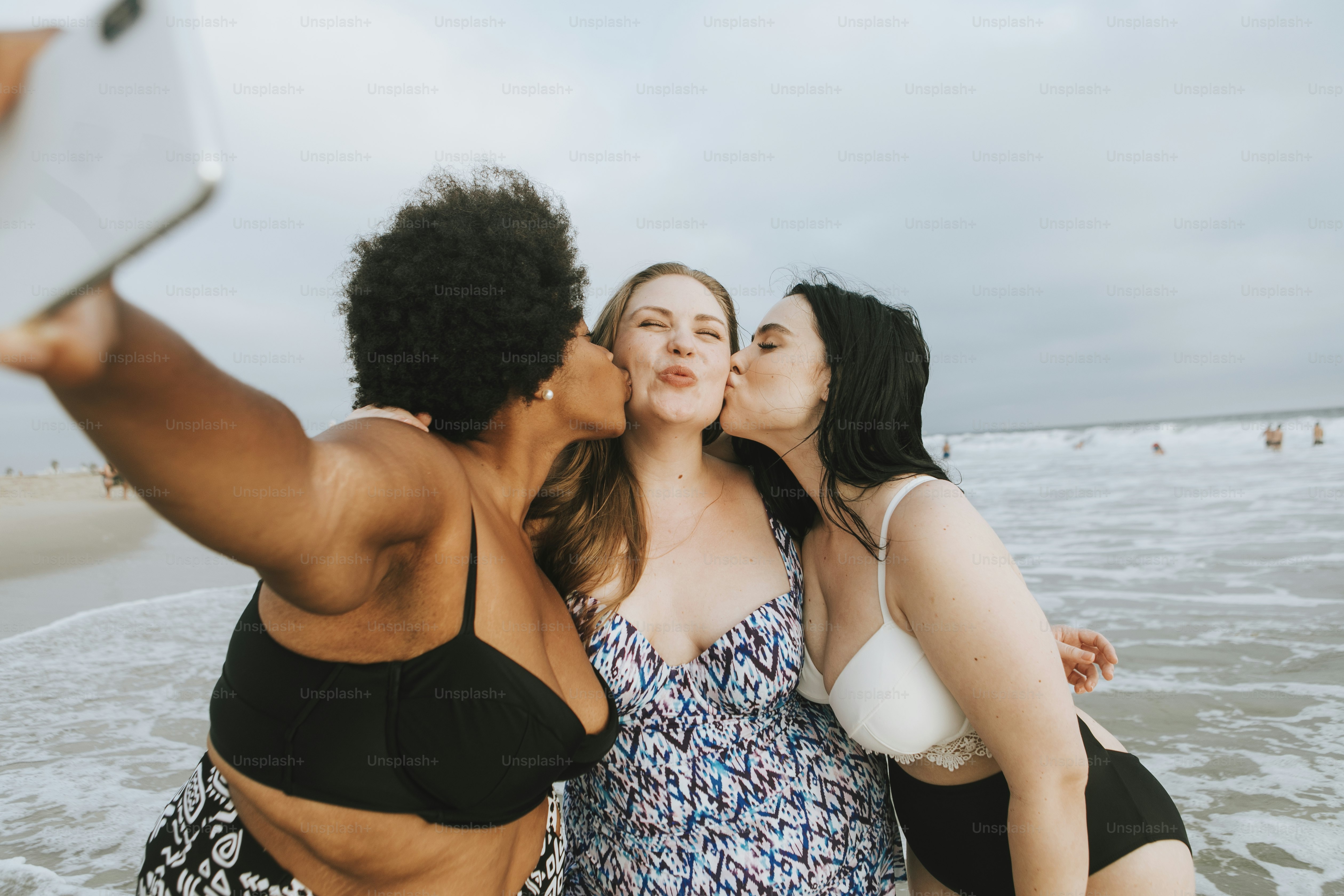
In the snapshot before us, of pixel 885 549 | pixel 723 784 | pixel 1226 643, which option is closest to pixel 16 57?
pixel 885 549

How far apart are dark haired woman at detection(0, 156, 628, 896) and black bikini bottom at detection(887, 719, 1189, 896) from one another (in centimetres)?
134

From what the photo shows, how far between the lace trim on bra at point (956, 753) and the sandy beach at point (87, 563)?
5.72 meters

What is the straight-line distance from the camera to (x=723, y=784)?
2686mm

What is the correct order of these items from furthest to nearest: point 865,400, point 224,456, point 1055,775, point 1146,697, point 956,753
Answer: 1. point 1146,697
2. point 865,400
3. point 956,753
4. point 1055,775
5. point 224,456

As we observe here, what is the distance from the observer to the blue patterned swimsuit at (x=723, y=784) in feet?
8.71

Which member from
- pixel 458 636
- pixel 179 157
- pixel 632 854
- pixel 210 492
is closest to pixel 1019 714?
pixel 632 854

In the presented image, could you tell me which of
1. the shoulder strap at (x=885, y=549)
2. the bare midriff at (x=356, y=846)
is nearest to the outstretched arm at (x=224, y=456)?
the bare midriff at (x=356, y=846)

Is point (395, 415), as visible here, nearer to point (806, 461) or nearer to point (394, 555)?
point (394, 555)

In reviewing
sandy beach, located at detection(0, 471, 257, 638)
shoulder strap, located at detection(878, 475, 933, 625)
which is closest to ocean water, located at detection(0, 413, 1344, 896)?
sandy beach, located at detection(0, 471, 257, 638)

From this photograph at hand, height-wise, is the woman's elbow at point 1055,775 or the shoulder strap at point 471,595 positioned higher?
the shoulder strap at point 471,595

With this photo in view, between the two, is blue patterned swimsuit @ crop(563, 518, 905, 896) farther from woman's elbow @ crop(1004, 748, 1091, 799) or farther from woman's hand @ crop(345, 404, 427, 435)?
woman's hand @ crop(345, 404, 427, 435)

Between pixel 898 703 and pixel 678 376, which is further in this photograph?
pixel 678 376

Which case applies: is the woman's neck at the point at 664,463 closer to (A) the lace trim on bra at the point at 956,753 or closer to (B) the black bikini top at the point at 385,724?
(A) the lace trim on bra at the point at 956,753

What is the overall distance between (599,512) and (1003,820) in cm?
197
